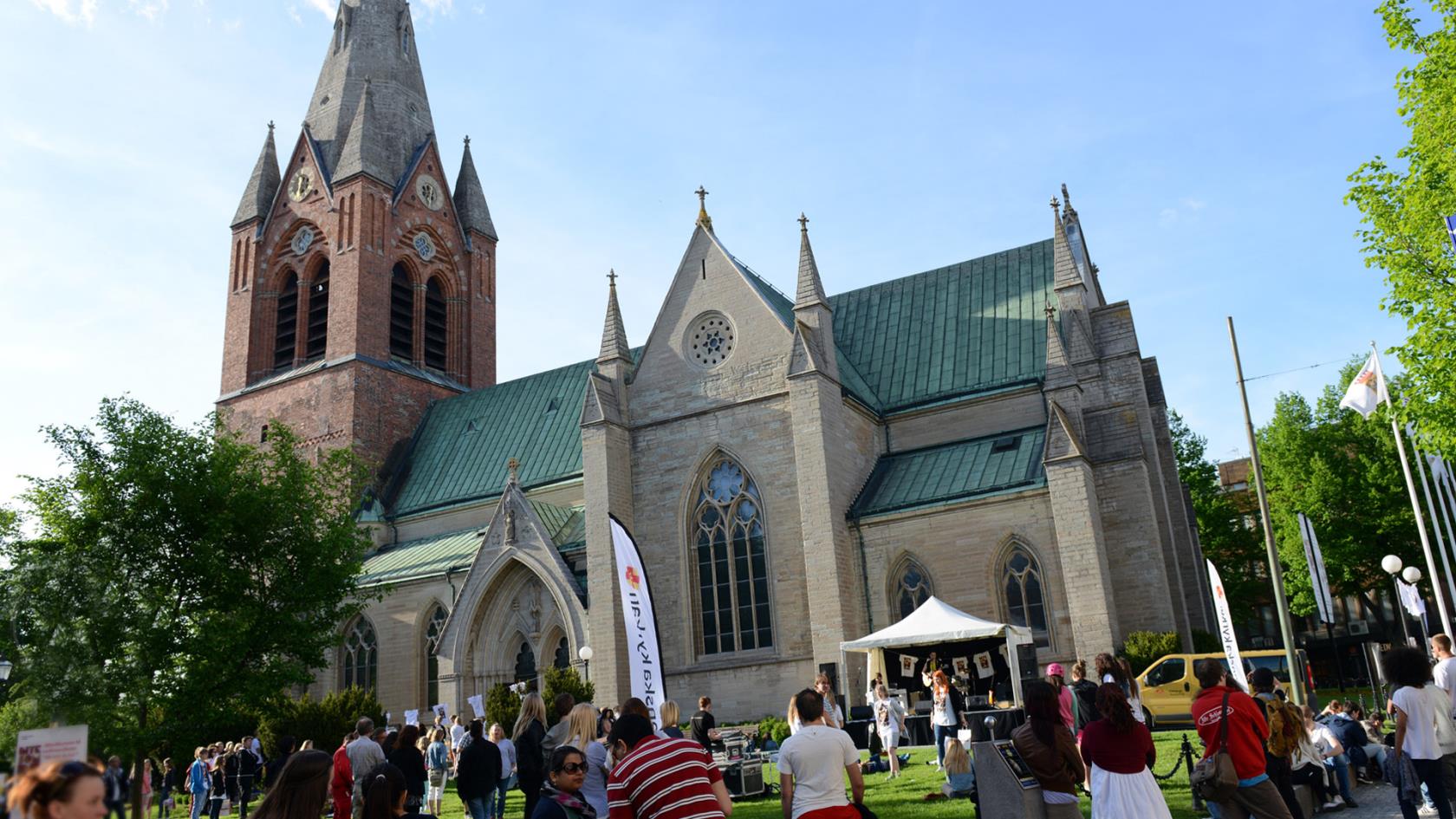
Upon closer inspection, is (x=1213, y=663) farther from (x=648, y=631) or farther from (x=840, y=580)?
(x=840, y=580)

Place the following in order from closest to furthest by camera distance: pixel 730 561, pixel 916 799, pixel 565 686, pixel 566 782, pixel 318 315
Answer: pixel 566 782 → pixel 916 799 → pixel 565 686 → pixel 730 561 → pixel 318 315

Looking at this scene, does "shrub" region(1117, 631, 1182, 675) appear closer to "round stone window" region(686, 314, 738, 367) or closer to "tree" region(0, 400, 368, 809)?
"round stone window" region(686, 314, 738, 367)

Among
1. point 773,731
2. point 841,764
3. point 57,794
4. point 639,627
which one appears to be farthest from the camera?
point 773,731

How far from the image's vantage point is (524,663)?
31.8 meters

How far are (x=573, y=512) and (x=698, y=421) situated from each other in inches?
254

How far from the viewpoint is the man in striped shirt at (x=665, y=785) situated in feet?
21.5

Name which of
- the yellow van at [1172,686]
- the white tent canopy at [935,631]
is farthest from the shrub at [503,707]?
the yellow van at [1172,686]

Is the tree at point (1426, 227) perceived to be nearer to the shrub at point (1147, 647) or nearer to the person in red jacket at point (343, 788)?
the shrub at point (1147, 647)

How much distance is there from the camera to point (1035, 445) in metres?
28.3

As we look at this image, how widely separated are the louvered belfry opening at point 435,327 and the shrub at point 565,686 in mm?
21283

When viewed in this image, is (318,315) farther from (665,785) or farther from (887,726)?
(665,785)

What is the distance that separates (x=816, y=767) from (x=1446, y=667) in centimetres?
634

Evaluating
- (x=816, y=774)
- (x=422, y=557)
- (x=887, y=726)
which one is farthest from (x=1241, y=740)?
(x=422, y=557)

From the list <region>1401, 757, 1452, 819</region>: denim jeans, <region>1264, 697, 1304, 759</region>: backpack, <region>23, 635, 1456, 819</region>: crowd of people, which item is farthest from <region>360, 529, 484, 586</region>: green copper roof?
<region>1401, 757, 1452, 819</region>: denim jeans
